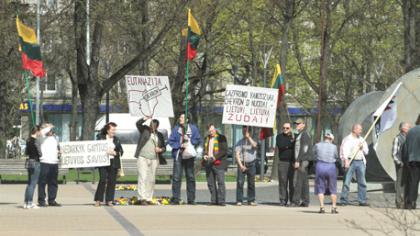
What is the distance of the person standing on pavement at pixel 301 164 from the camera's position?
23562mm

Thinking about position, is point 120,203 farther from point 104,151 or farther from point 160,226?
point 160,226

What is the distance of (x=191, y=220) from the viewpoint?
1939 centimetres

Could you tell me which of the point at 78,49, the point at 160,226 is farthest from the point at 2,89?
the point at 160,226

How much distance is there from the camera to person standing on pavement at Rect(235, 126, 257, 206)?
23891 millimetres

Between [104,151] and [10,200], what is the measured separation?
305 cm

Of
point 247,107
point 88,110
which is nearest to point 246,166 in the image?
point 247,107

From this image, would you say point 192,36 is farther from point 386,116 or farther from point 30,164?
point 30,164

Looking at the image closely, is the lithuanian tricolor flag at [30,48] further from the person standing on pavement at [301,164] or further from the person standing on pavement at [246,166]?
the person standing on pavement at [301,164]

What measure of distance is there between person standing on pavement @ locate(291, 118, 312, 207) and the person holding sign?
6.76 ft

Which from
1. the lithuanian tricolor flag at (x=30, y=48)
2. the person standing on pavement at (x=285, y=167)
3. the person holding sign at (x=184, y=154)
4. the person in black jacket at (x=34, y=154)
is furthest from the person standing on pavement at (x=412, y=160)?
the lithuanian tricolor flag at (x=30, y=48)

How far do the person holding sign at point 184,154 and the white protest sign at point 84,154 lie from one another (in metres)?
1.43

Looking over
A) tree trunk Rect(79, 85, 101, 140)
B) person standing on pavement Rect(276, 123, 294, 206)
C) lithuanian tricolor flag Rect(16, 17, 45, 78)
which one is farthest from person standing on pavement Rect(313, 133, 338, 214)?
tree trunk Rect(79, 85, 101, 140)

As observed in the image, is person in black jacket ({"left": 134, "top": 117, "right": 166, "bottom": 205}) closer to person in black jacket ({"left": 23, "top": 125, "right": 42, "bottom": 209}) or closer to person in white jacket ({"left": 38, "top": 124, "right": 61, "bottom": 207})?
person in white jacket ({"left": 38, "top": 124, "right": 61, "bottom": 207})

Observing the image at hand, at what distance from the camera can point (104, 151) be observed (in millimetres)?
23625
